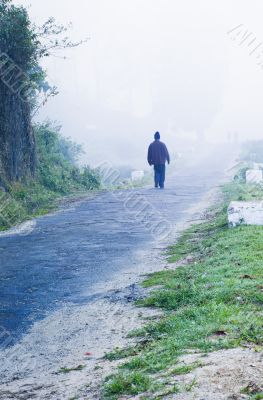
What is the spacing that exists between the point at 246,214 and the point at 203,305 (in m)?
4.86

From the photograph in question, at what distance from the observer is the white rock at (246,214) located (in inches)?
432

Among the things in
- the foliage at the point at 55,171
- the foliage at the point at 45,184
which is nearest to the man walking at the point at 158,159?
the foliage at the point at 45,184

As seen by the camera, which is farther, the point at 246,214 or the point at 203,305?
the point at 246,214

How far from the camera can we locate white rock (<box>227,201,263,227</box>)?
10969 millimetres

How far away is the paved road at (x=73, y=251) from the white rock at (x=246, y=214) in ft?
5.57

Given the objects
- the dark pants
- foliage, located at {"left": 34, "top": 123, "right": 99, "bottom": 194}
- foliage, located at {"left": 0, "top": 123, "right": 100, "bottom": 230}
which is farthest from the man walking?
foliage, located at {"left": 34, "top": 123, "right": 99, "bottom": 194}

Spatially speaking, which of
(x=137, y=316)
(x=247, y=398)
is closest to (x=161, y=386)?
(x=247, y=398)

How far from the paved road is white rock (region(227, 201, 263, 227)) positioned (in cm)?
170

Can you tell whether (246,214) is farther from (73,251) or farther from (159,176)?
(159,176)

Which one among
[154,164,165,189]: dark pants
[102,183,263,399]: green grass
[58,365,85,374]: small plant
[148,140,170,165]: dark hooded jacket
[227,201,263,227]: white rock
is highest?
[148,140,170,165]: dark hooded jacket

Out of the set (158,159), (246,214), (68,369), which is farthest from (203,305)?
(158,159)

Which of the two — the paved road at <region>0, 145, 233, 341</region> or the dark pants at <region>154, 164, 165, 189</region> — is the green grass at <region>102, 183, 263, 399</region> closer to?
the paved road at <region>0, 145, 233, 341</region>

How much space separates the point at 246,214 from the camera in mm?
11039

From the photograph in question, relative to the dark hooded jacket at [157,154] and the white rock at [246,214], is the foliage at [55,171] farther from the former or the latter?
the white rock at [246,214]
